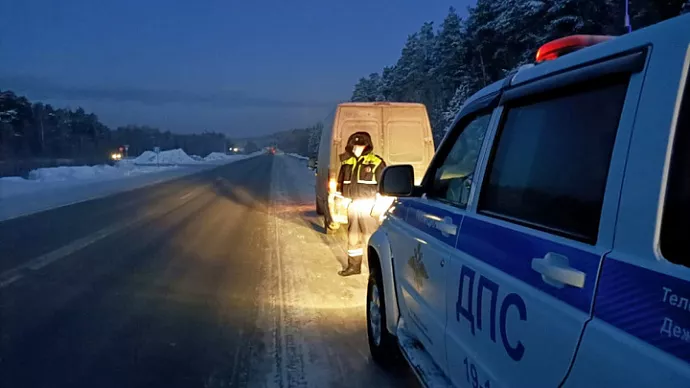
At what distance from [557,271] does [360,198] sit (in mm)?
5923

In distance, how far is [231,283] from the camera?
749 cm

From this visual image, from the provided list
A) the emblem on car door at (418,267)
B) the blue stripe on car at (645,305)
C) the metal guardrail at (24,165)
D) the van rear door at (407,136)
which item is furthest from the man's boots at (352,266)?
the metal guardrail at (24,165)

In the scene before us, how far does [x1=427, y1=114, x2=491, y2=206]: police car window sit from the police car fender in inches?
29.4

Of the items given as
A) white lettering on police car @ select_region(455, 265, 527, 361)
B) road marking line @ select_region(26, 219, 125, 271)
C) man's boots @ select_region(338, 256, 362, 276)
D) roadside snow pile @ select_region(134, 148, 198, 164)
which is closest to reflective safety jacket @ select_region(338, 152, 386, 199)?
man's boots @ select_region(338, 256, 362, 276)

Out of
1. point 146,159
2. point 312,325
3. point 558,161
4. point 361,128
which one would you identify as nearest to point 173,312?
point 312,325

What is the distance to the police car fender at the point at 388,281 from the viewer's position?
4352mm

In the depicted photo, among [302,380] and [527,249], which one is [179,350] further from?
[527,249]

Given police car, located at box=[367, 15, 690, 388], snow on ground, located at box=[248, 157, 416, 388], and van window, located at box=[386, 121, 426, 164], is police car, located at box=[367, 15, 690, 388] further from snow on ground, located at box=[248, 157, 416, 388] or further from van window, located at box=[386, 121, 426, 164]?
van window, located at box=[386, 121, 426, 164]

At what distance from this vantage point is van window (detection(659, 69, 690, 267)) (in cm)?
153

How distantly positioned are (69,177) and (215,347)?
30664 mm

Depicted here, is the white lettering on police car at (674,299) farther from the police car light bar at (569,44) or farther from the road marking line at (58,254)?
the road marking line at (58,254)

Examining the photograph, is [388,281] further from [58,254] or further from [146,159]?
[146,159]

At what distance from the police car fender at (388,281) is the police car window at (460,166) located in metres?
0.75

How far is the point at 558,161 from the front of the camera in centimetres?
230
